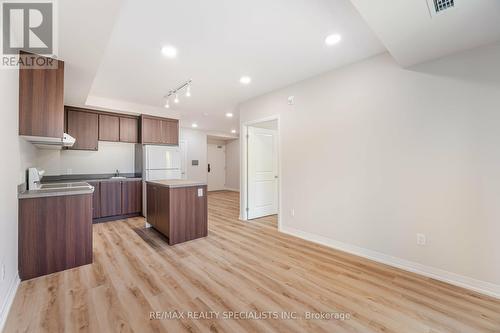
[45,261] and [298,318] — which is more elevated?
[45,261]

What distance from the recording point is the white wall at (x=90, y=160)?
171 inches

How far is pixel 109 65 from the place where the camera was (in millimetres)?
3018

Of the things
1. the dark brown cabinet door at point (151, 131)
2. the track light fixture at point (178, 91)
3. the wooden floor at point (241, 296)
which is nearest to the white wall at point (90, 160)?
the dark brown cabinet door at point (151, 131)

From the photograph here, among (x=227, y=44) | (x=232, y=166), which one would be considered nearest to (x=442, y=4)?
(x=227, y=44)

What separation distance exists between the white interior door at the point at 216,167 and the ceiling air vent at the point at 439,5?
8.53 m

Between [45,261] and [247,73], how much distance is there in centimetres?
355

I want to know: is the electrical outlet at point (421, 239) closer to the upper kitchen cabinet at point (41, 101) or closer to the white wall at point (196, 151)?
Answer: the upper kitchen cabinet at point (41, 101)

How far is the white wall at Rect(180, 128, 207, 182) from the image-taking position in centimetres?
816

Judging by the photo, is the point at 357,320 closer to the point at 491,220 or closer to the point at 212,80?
the point at 491,220

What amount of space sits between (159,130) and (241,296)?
4.45 meters

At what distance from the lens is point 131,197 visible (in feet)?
16.2

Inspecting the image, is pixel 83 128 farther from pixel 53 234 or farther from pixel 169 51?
pixel 169 51

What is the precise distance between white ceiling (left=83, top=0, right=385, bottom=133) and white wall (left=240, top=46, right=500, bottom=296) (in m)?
0.55

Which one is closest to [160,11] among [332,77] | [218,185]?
[332,77]
